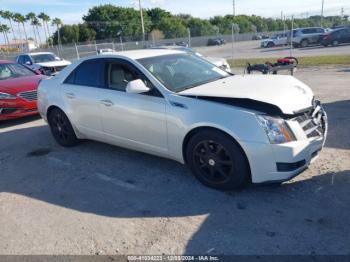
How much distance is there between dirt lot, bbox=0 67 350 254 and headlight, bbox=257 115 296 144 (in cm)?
68

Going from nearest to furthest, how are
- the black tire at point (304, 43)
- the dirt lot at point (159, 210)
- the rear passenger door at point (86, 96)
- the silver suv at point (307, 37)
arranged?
1. the dirt lot at point (159, 210)
2. the rear passenger door at point (86, 96)
3. the silver suv at point (307, 37)
4. the black tire at point (304, 43)

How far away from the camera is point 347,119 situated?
624 centimetres

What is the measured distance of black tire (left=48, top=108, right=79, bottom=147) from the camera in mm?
5848

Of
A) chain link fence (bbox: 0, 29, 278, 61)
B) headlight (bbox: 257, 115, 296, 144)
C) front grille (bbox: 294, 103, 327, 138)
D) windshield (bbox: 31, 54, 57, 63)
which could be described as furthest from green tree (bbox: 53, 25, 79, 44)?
headlight (bbox: 257, 115, 296, 144)

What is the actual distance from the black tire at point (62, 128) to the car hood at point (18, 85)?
254 centimetres

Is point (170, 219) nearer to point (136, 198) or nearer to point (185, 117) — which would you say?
point (136, 198)

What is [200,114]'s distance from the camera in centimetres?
387

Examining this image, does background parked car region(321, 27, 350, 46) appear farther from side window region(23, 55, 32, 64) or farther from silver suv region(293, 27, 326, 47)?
side window region(23, 55, 32, 64)

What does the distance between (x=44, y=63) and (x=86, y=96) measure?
12.0m

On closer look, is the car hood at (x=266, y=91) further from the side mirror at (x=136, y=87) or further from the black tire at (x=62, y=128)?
the black tire at (x=62, y=128)

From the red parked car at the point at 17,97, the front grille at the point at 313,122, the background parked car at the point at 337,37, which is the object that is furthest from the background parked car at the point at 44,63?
the background parked car at the point at 337,37

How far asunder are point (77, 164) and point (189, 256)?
2.87 m

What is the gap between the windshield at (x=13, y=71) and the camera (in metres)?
9.12

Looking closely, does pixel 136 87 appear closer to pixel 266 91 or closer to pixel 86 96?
pixel 86 96
